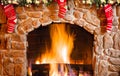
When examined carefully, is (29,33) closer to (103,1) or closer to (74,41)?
(74,41)

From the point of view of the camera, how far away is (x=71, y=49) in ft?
15.7

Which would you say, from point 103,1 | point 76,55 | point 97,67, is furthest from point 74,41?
point 103,1

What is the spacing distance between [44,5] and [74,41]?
888 millimetres

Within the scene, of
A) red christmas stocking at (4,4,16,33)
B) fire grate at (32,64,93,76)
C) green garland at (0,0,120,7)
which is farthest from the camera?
fire grate at (32,64,93,76)

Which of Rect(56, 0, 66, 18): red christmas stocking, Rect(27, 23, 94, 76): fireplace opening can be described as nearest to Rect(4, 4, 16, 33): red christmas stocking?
Rect(27, 23, 94, 76): fireplace opening

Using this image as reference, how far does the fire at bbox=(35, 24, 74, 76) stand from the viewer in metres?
4.72

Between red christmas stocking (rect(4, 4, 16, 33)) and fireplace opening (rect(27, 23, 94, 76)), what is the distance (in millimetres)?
454

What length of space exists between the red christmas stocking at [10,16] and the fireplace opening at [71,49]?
0.45 metres

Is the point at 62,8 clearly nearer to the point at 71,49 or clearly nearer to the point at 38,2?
the point at 38,2

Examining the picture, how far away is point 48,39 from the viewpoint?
4785mm

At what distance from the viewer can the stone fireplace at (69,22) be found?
427 cm

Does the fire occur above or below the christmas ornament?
below

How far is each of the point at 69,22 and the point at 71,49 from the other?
655mm

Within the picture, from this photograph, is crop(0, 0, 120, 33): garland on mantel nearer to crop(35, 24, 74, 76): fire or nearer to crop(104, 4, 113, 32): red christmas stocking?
crop(104, 4, 113, 32): red christmas stocking
